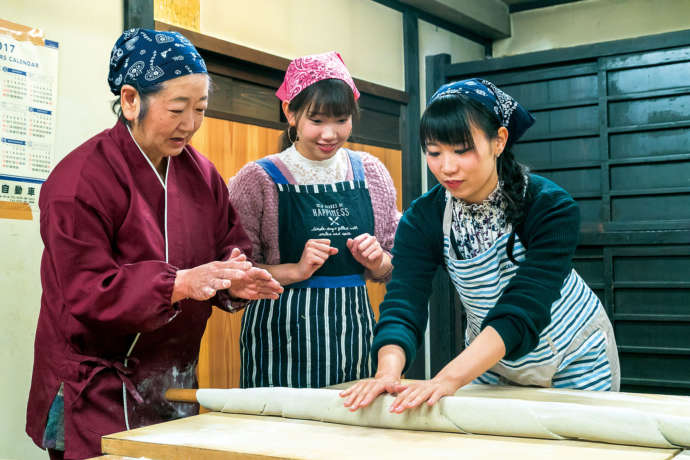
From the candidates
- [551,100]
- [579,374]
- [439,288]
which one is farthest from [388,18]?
[579,374]

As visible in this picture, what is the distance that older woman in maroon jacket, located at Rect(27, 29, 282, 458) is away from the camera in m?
1.39

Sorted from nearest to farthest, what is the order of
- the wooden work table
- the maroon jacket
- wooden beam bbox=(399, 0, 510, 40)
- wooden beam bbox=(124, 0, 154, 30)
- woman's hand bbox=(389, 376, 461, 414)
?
the wooden work table → woman's hand bbox=(389, 376, 461, 414) → the maroon jacket → wooden beam bbox=(124, 0, 154, 30) → wooden beam bbox=(399, 0, 510, 40)

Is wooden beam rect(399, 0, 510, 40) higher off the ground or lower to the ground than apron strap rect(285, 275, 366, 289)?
higher

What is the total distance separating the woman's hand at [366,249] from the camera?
186 cm

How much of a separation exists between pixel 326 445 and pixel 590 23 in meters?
4.41

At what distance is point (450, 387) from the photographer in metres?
1.37

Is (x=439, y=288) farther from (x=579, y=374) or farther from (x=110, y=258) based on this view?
(x=110, y=258)

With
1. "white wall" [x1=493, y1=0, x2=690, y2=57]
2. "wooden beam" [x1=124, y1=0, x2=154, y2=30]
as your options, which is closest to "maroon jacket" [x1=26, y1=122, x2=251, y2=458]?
"wooden beam" [x1=124, y1=0, x2=154, y2=30]

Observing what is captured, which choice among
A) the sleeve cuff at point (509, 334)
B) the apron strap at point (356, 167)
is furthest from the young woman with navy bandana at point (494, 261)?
the apron strap at point (356, 167)

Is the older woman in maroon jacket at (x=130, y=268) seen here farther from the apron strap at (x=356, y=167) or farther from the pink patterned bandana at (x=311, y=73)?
the apron strap at (x=356, y=167)

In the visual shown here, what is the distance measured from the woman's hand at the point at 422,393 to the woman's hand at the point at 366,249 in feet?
1.75

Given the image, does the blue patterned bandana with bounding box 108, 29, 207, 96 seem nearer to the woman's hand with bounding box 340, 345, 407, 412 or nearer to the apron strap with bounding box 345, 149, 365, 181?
the apron strap with bounding box 345, 149, 365, 181

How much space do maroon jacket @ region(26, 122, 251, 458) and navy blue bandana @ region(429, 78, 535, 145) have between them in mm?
610

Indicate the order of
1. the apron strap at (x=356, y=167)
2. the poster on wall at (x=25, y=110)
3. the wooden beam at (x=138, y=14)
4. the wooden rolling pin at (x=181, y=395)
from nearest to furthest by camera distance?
1. the wooden rolling pin at (x=181, y=395)
2. the apron strap at (x=356, y=167)
3. the poster on wall at (x=25, y=110)
4. the wooden beam at (x=138, y=14)
